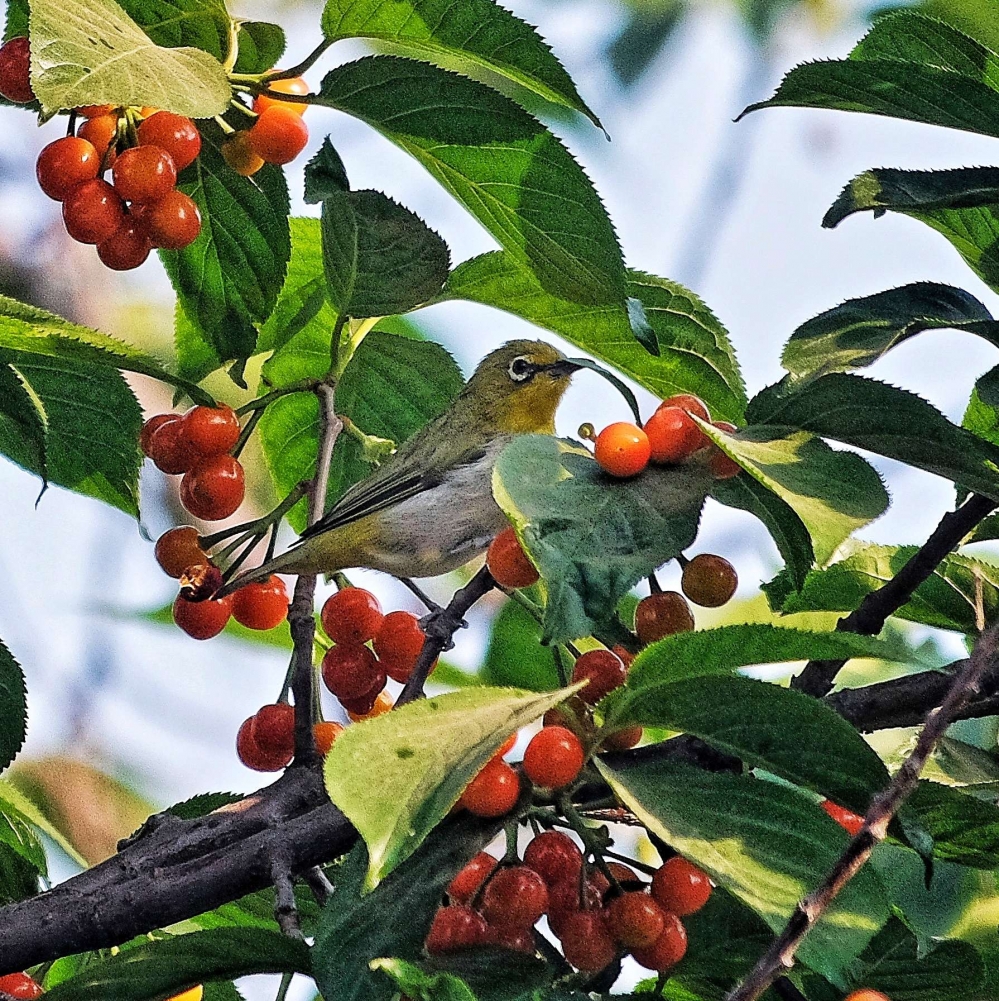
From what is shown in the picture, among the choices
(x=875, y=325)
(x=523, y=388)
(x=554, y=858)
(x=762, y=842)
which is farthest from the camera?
(x=523, y=388)

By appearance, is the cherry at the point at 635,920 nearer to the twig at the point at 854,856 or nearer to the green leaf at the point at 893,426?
the twig at the point at 854,856

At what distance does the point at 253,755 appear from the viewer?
7.90ft

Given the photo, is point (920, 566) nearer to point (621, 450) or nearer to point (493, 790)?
point (621, 450)

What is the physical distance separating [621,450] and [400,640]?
0.84 metres

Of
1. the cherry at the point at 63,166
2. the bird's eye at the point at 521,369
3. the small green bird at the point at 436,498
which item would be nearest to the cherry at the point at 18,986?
the small green bird at the point at 436,498

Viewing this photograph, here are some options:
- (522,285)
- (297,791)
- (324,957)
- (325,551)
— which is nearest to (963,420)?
(522,285)

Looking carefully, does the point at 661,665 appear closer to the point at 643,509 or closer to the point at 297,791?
the point at 643,509

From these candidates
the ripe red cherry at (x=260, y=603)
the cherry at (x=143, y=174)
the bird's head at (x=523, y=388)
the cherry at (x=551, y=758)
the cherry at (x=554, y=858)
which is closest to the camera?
the cherry at (x=551, y=758)

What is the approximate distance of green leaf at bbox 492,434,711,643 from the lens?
1.37 meters

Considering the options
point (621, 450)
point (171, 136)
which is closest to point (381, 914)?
point (621, 450)

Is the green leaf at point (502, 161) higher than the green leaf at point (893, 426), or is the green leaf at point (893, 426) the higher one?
the green leaf at point (502, 161)

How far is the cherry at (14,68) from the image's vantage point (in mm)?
2264

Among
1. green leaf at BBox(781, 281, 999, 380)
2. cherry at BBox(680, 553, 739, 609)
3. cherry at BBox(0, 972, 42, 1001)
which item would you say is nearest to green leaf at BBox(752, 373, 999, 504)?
green leaf at BBox(781, 281, 999, 380)

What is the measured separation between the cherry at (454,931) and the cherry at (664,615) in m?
0.47
